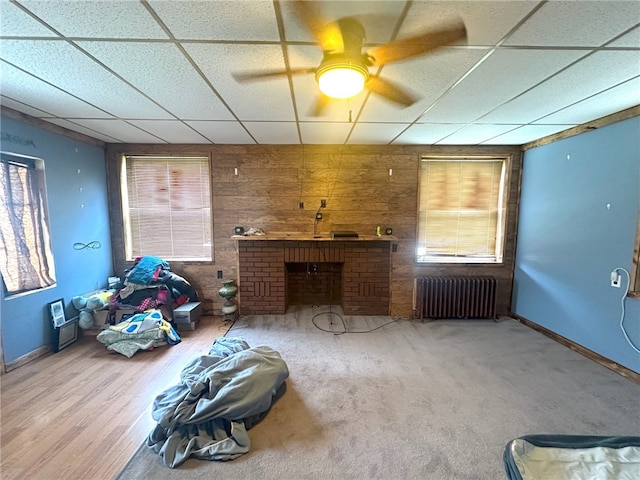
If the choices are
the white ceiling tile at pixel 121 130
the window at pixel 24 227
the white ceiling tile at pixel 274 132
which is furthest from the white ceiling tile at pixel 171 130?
the window at pixel 24 227

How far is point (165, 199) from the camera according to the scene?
12.6ft

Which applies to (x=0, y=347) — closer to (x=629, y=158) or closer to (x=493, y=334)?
(x=493, y=334)

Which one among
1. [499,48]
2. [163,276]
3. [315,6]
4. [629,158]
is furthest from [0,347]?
[629,158]

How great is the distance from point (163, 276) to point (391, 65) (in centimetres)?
355

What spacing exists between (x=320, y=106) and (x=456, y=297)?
3047 mm

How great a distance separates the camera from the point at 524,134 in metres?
3.19

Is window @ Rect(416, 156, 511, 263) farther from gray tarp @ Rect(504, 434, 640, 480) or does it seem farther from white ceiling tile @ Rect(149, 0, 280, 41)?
white ceiling tile @ Rect(149, 0, 280, 41)

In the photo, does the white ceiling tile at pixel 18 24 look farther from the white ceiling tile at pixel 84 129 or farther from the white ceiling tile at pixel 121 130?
the white ceiling tile at pixel 84 129

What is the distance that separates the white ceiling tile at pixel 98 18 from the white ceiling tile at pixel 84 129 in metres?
1.95

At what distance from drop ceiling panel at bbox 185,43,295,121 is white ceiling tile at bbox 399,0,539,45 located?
76cm

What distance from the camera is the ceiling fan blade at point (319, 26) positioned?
4.02ft

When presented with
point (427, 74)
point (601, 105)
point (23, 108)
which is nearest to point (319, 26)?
Answer: point (427, 74)

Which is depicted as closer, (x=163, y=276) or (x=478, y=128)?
(x=478, y=128)

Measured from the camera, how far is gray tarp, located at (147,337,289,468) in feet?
5.31
